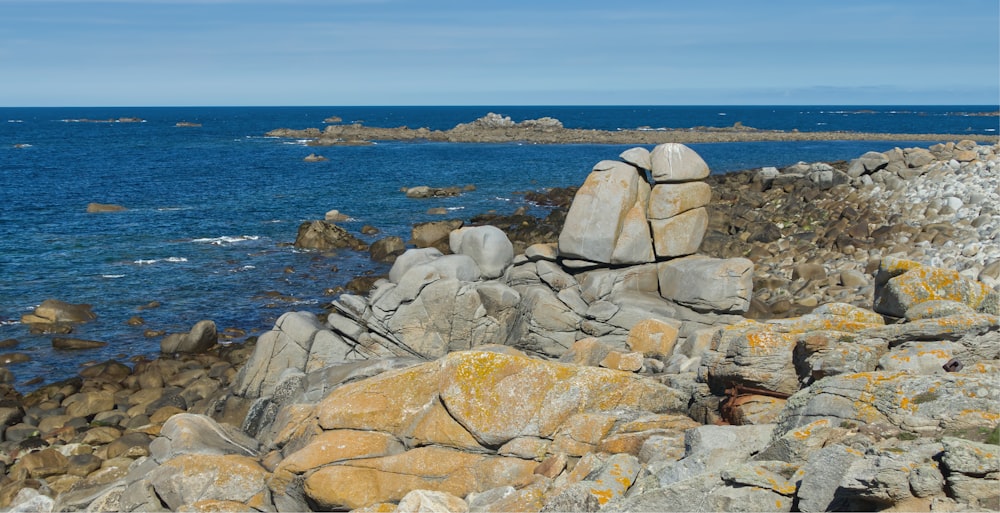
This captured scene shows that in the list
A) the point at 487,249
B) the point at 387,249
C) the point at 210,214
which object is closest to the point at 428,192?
the point at 210,214

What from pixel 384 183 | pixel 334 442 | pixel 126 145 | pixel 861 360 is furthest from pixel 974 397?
pixel 126 145

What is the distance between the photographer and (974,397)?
8984mm

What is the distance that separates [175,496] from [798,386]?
10.3 m

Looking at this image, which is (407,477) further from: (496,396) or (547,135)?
(547,135)

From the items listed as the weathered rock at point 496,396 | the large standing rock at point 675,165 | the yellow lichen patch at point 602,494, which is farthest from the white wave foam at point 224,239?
the yellow lichen patch at point 602,494

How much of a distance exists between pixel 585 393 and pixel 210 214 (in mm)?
51968

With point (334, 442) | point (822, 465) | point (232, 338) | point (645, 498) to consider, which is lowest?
point (232, 338)

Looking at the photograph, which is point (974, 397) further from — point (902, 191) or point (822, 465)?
point (902, 191)

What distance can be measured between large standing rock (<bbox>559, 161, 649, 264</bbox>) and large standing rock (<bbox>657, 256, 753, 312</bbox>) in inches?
68.7

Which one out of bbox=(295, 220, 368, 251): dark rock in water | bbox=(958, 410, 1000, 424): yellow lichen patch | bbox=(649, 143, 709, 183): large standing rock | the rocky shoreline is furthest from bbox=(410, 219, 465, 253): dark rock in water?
bbox=(958, 410, 1000, 424): yellow lichen patch

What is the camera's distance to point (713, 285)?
20500 millimetres

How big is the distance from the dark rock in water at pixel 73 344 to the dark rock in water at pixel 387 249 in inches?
643

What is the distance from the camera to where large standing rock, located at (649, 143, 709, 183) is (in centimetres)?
2095

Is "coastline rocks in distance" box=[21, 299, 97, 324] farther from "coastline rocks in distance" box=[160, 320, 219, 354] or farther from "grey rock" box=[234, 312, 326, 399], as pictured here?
"grey rock" box=[234, 312, 326, 399]
